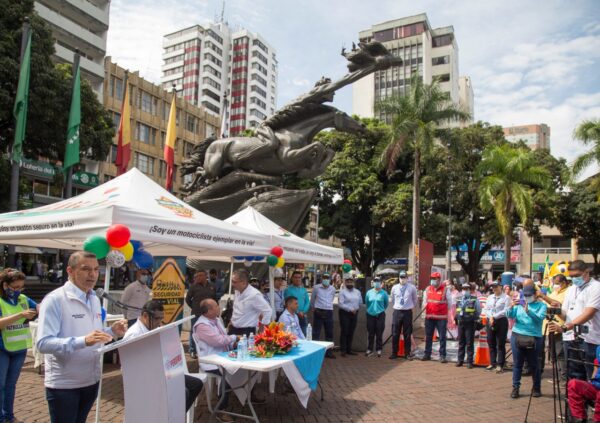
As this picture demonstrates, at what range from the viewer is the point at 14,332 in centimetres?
529

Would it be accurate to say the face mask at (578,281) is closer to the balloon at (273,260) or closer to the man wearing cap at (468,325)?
the man wearing cap at (468,325)

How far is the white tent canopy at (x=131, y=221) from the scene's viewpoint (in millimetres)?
5727

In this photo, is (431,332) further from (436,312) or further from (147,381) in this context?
(147,381)

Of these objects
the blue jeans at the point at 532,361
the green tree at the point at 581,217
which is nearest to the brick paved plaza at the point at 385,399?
the blue jeans at the point at 532,361

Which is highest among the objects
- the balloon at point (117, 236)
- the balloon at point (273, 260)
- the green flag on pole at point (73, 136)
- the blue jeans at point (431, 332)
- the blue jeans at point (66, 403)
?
the green flag on pole at point (73, 136)

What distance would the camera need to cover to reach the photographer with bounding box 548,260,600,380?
6.10m

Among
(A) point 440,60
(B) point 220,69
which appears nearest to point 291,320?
(A) point 440,60

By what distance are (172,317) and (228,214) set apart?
6320mm

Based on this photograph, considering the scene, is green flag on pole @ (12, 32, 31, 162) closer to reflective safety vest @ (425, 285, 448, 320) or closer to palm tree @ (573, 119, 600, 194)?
reflective safety vest @ (425, 285, 448, 320)

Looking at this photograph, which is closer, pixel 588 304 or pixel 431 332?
pixel 588 304

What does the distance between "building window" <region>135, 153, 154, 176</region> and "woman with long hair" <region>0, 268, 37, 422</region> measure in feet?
153

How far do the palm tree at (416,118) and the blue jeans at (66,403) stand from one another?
2377 centimetres

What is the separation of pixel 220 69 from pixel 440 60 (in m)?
40.4

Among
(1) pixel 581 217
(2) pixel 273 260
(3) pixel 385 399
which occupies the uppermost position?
(1) pixel 581 217
